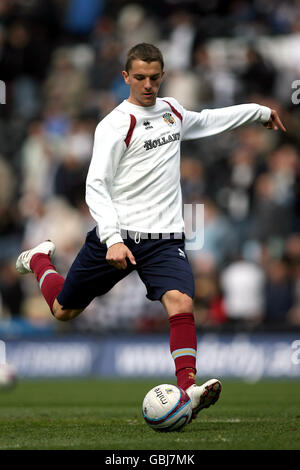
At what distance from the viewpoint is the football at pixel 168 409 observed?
611 centimetres

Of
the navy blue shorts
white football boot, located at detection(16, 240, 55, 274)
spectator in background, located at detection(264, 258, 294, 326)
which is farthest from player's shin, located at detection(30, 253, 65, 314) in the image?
spectator in background, located at detection(264, 258, 294, 326)

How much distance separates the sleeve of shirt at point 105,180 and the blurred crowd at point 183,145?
6086 mm

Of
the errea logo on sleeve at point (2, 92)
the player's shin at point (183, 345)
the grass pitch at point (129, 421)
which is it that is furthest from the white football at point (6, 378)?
the errea logo on sleeve at point (2, 92)

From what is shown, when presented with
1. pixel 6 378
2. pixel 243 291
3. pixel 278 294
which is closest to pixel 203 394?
pixel 6 378

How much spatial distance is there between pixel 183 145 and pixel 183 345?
9885 millimetres

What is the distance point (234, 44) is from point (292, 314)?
18.6 feet

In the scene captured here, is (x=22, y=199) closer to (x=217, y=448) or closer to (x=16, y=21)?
(x=16, y=21)

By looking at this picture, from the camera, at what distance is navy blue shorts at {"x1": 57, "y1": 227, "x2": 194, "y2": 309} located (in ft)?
22.0

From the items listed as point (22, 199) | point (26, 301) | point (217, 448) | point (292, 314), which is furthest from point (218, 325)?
point (217, 448)

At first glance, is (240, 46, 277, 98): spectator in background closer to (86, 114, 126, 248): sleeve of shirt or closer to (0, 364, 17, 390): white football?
(0, 364, 17, 390): white football

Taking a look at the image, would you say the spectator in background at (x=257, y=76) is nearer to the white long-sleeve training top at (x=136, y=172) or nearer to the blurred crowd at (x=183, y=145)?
the blurred crowd at (x=183, y=145)

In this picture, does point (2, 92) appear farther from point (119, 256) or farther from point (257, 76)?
point (119, 256)

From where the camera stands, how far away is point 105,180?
6621 mm

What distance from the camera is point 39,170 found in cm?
1744
